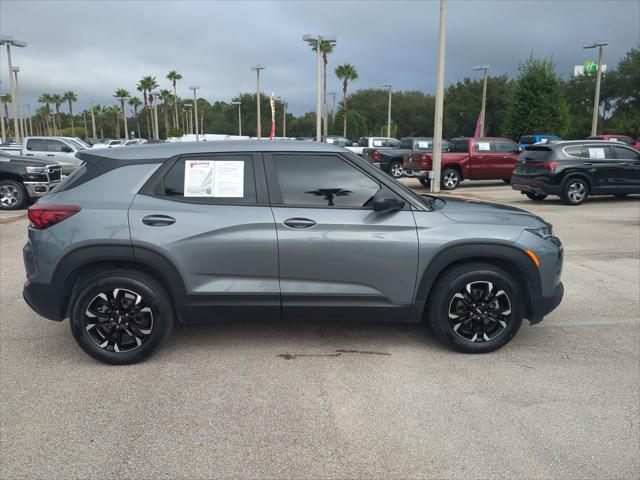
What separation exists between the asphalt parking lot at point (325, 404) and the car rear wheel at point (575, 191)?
31.2ft

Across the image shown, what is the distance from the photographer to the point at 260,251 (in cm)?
415

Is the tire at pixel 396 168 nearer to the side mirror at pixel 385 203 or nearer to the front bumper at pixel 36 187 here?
the front bumper at pixel 36 187

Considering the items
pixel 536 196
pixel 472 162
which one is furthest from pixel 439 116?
pixel 536 196

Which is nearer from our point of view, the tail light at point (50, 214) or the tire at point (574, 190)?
the tail light at point (50, 214)

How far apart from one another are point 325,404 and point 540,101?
36.4 m

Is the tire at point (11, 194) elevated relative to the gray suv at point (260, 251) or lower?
lower

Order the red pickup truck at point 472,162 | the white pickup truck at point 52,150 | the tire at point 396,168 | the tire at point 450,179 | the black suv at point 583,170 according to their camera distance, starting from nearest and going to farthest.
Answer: the black suv at point 583,170 → the red pickup truck at point 472,162 → the tire at point 450,179 → the white pickup truck at point 52,150 → the tire at point 396,168

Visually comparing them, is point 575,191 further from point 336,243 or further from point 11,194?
point 11,194

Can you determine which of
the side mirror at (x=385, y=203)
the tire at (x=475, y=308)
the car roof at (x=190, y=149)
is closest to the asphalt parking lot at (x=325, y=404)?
the tire at (x=475, y=308)

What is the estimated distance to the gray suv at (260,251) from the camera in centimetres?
412

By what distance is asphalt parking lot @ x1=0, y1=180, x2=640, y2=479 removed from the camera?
3010mm

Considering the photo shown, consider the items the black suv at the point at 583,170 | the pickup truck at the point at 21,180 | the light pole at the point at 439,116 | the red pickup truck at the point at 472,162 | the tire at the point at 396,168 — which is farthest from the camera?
the tire at the point at 396,168

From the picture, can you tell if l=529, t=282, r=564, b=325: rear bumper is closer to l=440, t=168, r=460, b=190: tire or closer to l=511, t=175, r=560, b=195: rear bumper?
l=511, t=175, r=560, b=195: rear bumper

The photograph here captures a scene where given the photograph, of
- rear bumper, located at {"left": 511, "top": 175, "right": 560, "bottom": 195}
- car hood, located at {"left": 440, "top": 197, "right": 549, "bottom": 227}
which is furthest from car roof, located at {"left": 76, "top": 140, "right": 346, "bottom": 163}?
rear bumper, located at {"left": 511, "top": 175, "right": 560, "bottom": 195}
